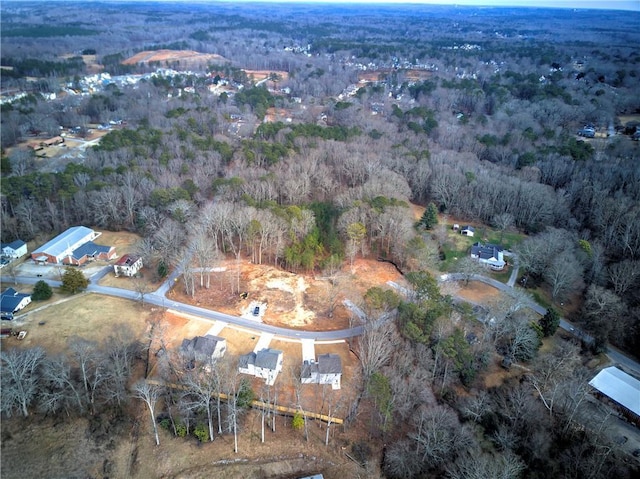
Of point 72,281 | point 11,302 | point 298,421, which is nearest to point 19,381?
point 11,302

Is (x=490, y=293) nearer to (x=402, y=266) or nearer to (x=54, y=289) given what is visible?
(x=402, y=266)

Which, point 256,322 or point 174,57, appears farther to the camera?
point 174,57

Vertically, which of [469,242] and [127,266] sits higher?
[127,266]

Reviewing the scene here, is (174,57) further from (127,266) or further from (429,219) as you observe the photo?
(429,219)

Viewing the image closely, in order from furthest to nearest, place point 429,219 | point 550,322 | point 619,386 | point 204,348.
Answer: point 429,219 < point 550,322 < point 204,348 < point 619,386

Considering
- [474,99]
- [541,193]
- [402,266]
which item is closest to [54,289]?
[402,266]

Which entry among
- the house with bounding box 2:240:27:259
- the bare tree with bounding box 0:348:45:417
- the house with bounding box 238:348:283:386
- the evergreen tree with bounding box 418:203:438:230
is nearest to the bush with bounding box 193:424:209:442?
the house with bounding box 238:348:283:386

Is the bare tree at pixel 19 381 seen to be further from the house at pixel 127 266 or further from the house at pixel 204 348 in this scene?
the house at pixel 127 266

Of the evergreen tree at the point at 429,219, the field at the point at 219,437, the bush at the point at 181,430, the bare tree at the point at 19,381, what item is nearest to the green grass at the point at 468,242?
the evergreen tree at the point at 429,219
